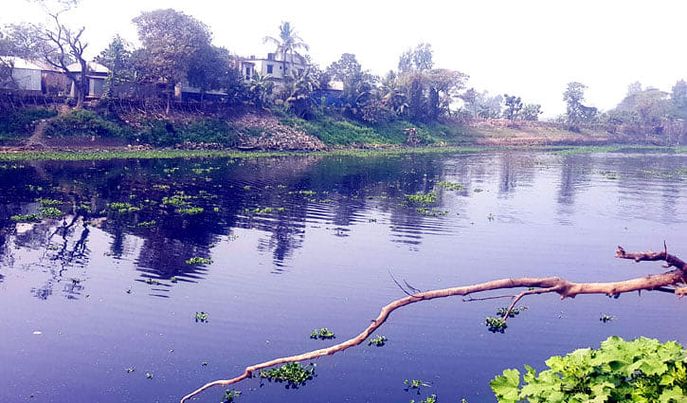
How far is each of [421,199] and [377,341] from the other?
24612 mm

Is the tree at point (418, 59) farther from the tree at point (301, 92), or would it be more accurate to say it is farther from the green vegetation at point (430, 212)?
the green vegetation at point (430, 212)

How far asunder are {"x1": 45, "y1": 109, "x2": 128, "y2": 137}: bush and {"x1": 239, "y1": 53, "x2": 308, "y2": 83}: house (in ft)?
93.0

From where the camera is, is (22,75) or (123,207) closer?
(123,207)

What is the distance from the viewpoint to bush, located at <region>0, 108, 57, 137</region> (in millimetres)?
58250

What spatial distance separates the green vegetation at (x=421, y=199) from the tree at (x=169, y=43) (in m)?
36.8

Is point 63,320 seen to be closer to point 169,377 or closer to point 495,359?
point 169,377

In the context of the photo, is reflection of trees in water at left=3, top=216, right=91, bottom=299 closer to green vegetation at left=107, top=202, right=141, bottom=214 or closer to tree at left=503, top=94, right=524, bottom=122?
green vegetation at left=107, top=202, right=141, bottom=214

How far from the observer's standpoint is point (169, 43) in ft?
217

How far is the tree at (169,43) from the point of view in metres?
65.7

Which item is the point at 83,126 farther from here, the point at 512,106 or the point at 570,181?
the point at 512,106

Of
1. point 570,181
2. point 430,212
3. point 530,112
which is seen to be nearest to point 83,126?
point 430,212

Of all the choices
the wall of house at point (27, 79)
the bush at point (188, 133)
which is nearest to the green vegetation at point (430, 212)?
the bush at point (188, 133)

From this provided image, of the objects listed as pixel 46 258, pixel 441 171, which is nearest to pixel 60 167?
pixel 46 258

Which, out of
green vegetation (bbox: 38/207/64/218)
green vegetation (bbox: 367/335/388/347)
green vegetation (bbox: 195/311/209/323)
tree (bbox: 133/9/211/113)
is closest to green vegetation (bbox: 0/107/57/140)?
tree (bbox: 133/9/211/113)
